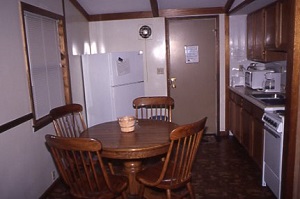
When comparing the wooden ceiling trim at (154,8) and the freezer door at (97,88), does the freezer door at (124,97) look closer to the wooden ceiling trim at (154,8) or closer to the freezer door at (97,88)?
the freezer door at (97,88)

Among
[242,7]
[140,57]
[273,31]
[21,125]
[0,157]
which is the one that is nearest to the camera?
[0,157]

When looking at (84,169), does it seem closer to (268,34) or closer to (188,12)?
(268,34)

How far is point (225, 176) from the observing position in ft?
11.0

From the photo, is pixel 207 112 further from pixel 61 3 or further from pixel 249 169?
pixel 61 3

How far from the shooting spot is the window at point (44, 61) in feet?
9.33

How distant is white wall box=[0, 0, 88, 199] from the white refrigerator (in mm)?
1153

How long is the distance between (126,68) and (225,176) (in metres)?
2.00

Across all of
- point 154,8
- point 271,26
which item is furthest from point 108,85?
point 271,26

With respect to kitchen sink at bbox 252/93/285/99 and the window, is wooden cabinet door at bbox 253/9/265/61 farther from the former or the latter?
the window

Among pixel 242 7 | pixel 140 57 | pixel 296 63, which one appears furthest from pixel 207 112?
pixel 296 63

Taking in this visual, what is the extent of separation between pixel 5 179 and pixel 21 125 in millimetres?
508

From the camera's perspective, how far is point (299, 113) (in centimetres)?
231

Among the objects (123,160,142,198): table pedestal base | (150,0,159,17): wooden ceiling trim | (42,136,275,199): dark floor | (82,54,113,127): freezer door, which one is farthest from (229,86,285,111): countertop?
(82,54,113,127): freezer door

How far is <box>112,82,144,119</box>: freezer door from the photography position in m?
3.98
